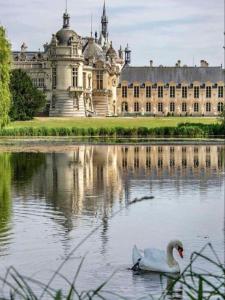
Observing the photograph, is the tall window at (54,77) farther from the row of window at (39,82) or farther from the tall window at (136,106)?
the tall window at (136,106)

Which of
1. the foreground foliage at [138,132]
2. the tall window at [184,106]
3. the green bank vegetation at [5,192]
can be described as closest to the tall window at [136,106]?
the tall window at [184,106]

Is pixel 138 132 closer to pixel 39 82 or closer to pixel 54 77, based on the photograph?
pixel 54 77

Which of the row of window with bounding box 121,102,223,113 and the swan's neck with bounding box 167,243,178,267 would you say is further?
the row of window with bounding box 121,102,223,113

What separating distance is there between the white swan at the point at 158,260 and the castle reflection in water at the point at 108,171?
6.34 m

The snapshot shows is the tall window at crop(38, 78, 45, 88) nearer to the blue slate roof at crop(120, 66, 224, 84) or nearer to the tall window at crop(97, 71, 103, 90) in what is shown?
the tall window at crop(97, 71, 103, 90)

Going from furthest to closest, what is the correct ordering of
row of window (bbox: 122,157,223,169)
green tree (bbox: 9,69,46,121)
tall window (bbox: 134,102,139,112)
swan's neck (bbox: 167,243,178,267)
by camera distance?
tall window (bbox: 134,102,139,112), green tree (bbox: 9,69,46,121), row of window (bbox: 122,157,223,169), swan's neck (bbox: 167,243,178,267)

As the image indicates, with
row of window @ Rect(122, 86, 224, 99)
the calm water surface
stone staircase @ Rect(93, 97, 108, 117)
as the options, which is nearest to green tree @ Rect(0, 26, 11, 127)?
the calm water surface

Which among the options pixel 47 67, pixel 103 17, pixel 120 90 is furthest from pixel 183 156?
pixel 103 17

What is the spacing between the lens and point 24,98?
7944 centimetres

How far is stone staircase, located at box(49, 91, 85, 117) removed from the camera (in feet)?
310

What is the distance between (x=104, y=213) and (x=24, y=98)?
61.5 m

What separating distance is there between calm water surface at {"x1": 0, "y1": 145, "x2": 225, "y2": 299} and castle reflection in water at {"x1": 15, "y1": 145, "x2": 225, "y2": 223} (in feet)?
0.11

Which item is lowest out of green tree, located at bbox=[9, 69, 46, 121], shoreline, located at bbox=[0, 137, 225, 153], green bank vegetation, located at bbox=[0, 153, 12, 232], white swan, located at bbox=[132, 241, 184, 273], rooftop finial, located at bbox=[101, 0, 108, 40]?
shoreline, located at bbox=[0, 137, 225, 153]

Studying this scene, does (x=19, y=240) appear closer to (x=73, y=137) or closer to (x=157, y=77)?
(x=73, y=137)
